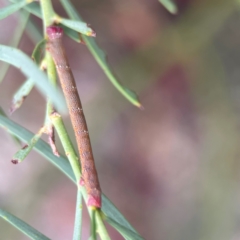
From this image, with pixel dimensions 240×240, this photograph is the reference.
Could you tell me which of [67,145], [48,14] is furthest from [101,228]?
[48,14]

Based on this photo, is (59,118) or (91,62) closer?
(59,118)

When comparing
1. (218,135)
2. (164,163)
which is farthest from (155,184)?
(218,135)

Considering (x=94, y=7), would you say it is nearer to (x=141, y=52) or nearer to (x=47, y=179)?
(x=141, y=52)

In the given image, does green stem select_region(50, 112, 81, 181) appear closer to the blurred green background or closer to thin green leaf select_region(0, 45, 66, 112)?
thin green leaf select_region(0, 45, 66, 112)

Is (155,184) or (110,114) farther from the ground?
(110,114)

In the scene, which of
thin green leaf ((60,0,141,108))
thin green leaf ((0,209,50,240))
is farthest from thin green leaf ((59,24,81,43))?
thin green leaf ((0,209,50,240))

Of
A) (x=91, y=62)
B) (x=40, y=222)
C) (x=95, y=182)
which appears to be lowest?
(x=40, y=222)
